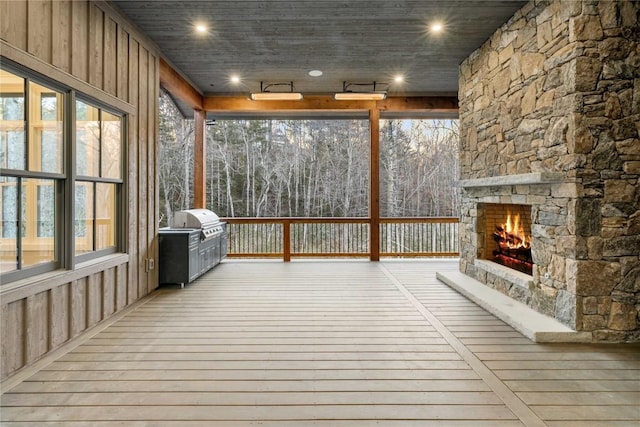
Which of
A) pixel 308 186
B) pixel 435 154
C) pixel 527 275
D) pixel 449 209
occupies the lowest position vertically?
pixel 527 275

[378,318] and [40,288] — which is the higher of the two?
[40,288]

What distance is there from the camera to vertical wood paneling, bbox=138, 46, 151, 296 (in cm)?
416

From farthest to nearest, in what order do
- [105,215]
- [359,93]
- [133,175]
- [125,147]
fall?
[359,93] < [133,175] < [125,147] < [105,215]

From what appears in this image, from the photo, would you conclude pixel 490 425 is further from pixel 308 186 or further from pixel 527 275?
pixel 308 186

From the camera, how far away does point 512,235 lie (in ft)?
14.2

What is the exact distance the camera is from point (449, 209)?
11.3 m

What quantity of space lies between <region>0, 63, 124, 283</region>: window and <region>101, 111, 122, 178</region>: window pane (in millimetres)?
11

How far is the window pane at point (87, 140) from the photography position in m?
3.16

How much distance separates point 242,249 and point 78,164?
14.6 ft

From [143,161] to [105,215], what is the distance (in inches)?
36.6

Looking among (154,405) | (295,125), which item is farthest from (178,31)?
(295,125)

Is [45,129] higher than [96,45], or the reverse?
[96,45]

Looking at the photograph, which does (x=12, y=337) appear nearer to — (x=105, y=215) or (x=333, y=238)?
(x=105, y=215)

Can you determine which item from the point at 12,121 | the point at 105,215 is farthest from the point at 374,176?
the point at 12,121
